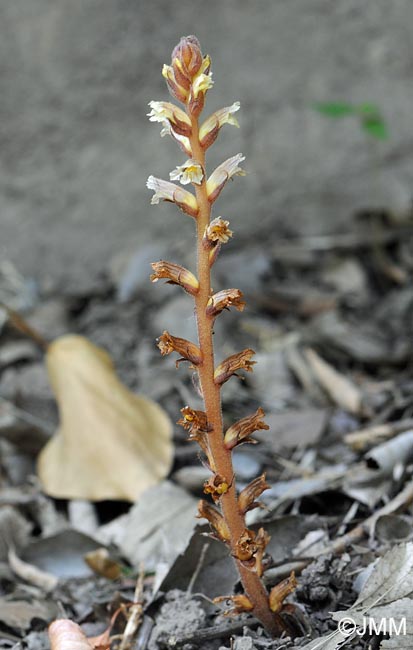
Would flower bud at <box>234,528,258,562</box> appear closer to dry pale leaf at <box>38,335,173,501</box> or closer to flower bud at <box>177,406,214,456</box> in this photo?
flower bud at <box>177,406,214,456</box>

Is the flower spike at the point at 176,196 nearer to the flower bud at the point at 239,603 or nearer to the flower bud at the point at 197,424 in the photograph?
the flower bud at the point at 197,424

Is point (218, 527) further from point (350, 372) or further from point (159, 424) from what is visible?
point (350, 372)

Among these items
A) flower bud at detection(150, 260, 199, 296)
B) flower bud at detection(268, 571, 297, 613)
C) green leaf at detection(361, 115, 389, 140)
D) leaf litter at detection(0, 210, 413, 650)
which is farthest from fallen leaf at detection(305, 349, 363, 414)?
flower bud at detection(150, 260, 199, 296)

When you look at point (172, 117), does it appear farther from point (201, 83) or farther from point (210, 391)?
point (210, 391)

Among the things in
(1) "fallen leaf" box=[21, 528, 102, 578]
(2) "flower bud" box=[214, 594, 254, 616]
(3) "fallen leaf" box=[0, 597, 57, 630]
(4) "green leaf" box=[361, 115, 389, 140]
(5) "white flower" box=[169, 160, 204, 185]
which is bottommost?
(2) "flower bud" box=[214, 594, 254, 616]

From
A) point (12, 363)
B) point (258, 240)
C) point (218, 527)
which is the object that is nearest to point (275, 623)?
point (218, 527)

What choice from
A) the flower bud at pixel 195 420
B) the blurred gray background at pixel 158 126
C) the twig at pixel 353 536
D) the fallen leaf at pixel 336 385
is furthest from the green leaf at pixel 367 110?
the flower bud at pixel 195 420
